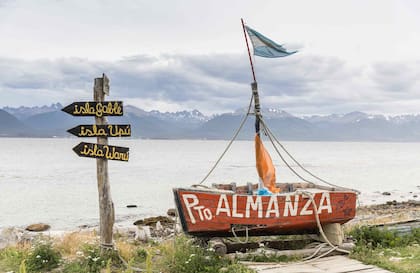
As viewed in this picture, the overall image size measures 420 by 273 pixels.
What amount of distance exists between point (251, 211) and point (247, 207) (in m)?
0.13

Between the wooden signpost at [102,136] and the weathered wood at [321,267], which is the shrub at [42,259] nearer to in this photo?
the wooden signpost at [102,136]

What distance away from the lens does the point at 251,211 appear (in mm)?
10117

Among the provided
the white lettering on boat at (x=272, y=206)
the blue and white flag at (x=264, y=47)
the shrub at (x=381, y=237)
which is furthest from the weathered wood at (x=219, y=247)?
the blue and white flag at (x=264, y=47)

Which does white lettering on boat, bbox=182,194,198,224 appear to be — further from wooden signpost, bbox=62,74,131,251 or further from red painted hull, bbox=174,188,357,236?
wooden signpost, bbox=62,74,131,251

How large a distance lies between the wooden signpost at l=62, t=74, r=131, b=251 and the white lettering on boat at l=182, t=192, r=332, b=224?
1669 mm

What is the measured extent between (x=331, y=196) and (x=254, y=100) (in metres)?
2.94

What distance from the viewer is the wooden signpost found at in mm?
10016

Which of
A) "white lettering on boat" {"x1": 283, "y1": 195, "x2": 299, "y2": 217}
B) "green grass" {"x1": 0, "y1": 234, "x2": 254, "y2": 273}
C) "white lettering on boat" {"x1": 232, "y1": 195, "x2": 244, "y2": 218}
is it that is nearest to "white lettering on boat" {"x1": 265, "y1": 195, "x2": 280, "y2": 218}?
"white lettering on boat" {"x1": 283, "y1": 195, "x2": 299, "y2": 217}

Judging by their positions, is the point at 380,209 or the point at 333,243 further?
the point at 380,209

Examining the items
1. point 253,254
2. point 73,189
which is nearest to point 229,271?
point 253,254

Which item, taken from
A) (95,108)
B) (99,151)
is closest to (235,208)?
(99,151)

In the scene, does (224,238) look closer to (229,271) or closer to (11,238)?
(229,271)

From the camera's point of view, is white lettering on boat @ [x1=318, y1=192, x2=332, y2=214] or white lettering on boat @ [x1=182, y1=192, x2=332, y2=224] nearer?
white lettering on boat @ [x1=182, y1=192, x2=332, y2=224]

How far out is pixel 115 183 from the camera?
54531 mm
